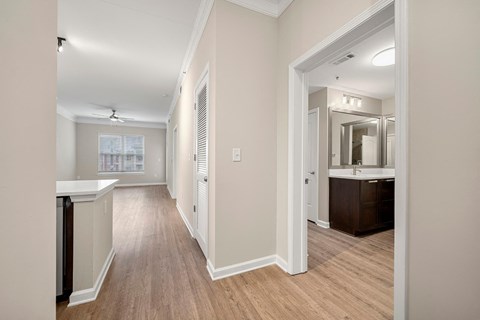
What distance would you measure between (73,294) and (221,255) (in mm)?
1162

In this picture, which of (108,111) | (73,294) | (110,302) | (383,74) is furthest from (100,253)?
(108,111)

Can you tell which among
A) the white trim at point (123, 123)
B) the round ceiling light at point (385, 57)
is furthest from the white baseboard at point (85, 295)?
the white trim at point (123, 123)

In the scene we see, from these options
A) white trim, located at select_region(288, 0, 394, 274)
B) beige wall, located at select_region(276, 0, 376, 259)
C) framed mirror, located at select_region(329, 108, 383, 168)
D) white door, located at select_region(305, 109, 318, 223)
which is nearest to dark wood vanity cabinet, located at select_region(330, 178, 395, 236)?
white door, located at select_region(305, 109, 318, 223)

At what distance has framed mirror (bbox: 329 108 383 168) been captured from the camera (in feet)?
11.1

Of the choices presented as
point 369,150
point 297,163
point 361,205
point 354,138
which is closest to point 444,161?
point 297,163

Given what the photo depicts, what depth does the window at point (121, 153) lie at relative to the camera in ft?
26.2

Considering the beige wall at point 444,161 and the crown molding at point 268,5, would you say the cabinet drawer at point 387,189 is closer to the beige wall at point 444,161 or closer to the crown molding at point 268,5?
the beige wall at point 444,161

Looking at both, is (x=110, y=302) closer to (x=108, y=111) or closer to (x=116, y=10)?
(x=116, y=10)

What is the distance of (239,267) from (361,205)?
6.84ft

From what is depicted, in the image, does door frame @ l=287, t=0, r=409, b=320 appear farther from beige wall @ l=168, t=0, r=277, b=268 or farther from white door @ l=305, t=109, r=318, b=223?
white door @ l=305, t=109, r=318, b=223

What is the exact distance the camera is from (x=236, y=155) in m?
1.87

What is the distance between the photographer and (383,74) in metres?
2.88

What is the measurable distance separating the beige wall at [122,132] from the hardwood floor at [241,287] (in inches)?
251

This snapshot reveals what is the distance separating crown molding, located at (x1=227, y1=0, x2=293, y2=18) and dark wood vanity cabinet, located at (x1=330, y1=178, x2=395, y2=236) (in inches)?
96.8
